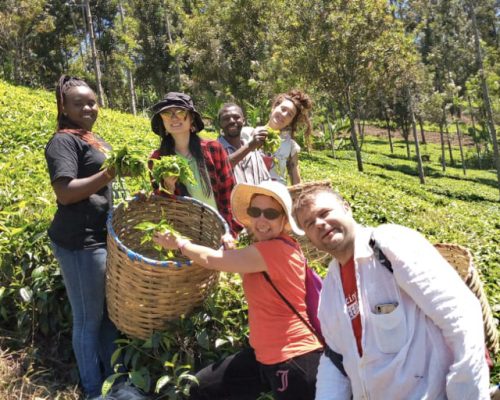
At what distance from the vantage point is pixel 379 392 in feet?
5.99

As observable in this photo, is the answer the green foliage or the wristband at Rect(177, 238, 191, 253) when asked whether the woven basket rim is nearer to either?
the wristband at Rect(177, 238, 191, 253)

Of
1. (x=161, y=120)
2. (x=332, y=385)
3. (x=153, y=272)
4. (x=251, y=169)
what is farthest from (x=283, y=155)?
(x=332, y=385)

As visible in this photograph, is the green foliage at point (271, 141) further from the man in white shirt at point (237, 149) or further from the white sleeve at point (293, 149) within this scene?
the white sleeve at point (293, 149)

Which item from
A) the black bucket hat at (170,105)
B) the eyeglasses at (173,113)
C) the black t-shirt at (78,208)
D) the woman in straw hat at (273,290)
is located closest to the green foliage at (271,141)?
the black bucket hat at (170,105)

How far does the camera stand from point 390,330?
1744mm

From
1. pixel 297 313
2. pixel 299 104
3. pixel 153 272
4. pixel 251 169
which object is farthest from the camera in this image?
pixel 299 104

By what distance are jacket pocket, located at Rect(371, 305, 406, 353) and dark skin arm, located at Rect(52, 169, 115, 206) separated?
5.06ft

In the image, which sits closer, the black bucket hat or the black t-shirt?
the black t-shirt

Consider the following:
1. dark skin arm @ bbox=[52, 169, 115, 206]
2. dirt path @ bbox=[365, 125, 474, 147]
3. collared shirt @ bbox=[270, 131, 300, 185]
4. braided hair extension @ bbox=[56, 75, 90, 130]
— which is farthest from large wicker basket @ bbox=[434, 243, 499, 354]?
dirt path @ bbox=[365, 125, 474, 147]

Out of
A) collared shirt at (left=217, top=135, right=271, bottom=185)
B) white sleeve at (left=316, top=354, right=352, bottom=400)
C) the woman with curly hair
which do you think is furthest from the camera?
the woman with curly hair

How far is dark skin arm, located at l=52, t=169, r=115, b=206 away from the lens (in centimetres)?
254

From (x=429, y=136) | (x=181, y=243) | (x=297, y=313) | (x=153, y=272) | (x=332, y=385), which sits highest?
(x=181, y=243)

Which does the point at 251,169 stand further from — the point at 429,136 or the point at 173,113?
the point at 429,136

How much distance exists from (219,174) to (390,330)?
1.79 meters
